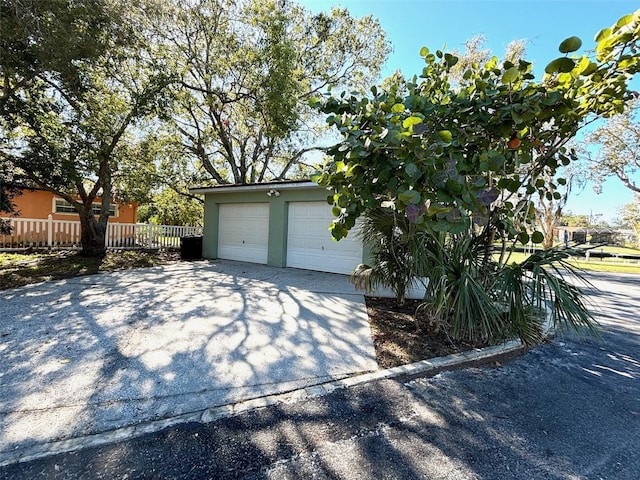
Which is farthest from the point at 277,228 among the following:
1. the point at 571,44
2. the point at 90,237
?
the point at 571,44

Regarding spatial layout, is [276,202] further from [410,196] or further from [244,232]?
[410,196]

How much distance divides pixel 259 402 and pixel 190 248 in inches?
380

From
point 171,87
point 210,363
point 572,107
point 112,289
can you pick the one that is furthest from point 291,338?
point 171,87

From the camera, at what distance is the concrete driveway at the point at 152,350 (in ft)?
7.83

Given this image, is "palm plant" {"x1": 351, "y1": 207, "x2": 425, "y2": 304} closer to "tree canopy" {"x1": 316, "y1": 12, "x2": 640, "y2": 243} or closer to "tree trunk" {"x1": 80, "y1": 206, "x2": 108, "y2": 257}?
"tree canopy" {"x1": 316, "y1": 12, "x2": 640, "y2": 243}

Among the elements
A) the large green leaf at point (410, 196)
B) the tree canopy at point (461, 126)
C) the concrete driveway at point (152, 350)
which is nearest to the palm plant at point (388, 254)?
the concrete driveway at point (152, 350)

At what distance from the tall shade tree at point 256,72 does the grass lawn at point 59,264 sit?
517 centimetres

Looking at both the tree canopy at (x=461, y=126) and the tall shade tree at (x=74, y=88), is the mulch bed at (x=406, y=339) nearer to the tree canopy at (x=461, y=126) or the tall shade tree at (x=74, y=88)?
the tree canopy at (x=461, y=126)

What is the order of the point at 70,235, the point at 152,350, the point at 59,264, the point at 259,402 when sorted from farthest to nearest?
the point at 70,235 < the point at 59,264 < the point at 152,350 < the point at 259,402

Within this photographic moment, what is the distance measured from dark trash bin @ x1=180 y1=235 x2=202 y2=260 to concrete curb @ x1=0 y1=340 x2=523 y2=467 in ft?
31.3

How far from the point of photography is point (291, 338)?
12.9ft

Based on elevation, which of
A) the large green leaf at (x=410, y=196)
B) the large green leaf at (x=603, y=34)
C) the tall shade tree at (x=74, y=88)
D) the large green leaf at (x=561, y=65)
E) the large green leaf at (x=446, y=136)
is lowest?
the large green leaf at (x=410, y=196)

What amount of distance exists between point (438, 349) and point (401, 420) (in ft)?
5.07

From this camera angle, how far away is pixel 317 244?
9.02 metres
